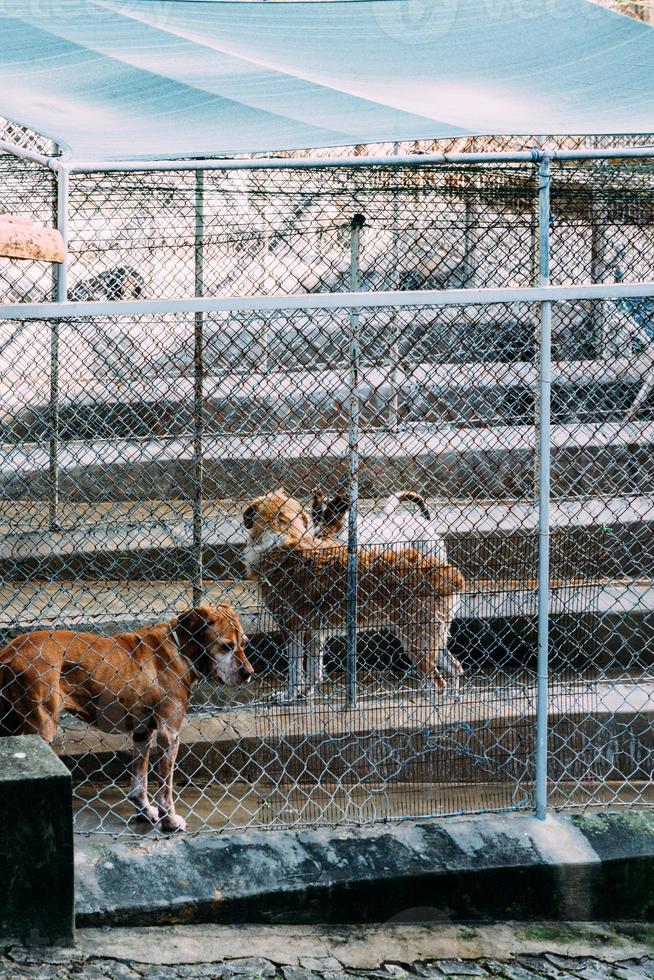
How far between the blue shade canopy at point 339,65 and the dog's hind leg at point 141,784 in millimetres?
2755

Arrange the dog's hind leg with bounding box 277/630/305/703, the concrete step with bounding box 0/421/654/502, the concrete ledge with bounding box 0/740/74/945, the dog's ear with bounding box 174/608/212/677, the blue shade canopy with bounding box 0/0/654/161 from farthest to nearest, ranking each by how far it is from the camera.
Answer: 1. the concrete step with bounding box 0/421/654/502
2. the dog's hind leg with bounding box 277/630/305/703
3. the dog's ear with bounding box 174/608/212/677
4. the blue shade canopy with bounding box 0/0/654/161
5. the concrete ledge with bounding box 0/740/74/945

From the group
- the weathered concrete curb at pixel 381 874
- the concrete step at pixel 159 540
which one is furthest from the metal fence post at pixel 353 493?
the concrete step at pixel 159 540

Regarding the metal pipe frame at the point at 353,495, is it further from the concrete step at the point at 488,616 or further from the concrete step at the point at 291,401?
the concrete step at the point at 291,401

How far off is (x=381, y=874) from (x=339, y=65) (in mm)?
3001

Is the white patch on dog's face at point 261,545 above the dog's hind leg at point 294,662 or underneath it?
above

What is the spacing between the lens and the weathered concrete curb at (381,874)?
12.6ft

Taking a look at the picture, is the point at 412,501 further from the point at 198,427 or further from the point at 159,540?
the point at 159,540

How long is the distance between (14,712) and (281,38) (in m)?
2.97

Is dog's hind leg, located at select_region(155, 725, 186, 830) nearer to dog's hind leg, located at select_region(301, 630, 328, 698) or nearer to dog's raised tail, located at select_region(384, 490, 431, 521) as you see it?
dog's hind leg, located at select_region(301, 630, 328, 698)

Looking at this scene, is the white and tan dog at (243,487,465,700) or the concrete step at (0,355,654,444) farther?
the concrete step at (0,355,654,444)

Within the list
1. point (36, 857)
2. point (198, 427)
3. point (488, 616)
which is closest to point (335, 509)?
point (198, 427)

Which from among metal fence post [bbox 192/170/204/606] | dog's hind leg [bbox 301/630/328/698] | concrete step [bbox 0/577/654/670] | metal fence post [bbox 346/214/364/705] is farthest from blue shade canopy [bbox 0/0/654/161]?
dog's hind leg [bbox 301/630/328/698]

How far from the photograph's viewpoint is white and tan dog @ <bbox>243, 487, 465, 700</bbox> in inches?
231

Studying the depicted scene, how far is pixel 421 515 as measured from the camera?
7.11 meters
